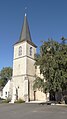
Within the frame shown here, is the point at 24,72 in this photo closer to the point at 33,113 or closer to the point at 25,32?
the point at 25,32

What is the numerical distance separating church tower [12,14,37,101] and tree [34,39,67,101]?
11873mm

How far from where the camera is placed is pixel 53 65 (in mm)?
27000

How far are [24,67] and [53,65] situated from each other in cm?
1604

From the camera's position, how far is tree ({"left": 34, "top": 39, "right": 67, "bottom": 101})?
1055 inches

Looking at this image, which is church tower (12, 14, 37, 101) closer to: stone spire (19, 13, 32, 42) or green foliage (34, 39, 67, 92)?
stone spire (19, 13, 32, 42)

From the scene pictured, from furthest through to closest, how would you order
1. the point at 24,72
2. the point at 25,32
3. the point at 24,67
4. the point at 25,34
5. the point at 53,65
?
1. the point at 25,32
2. the point at 25,34
3. the point at 24,67
4. the point at 24,72
5. the point at 53,65

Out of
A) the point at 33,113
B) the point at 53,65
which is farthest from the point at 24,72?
the point at 33,113

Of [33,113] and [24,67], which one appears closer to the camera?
[33,113]

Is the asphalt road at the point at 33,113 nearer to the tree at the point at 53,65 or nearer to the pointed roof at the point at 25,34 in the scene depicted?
the tree at the point at 53,65

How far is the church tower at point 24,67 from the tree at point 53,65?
39.0 ft

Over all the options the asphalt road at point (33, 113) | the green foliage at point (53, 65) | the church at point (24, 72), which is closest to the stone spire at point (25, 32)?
the church at point (24, 72)

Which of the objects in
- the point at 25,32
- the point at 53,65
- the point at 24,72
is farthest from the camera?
the point at 25,32

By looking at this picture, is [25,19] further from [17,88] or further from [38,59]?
[38,59]

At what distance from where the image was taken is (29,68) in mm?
42969
